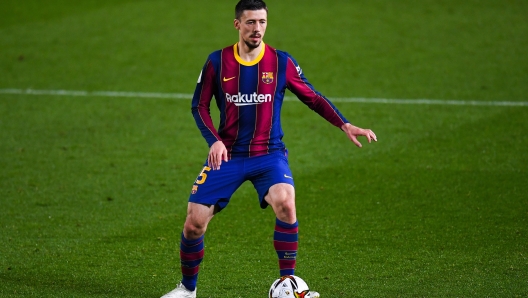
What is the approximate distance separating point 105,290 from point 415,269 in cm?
247

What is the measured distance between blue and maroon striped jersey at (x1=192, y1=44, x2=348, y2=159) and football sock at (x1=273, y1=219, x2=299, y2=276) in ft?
1.96

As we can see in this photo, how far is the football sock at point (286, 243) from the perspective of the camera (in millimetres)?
6023

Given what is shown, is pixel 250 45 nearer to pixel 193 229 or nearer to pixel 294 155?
pixel 193 229

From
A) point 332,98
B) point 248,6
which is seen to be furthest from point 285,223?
point 332,98

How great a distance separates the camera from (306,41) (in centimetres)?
1548

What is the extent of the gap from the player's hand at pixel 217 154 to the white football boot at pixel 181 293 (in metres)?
1.00

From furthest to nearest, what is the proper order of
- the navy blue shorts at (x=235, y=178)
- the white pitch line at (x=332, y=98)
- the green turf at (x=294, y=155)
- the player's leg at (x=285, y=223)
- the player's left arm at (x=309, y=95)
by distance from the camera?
1. the white pitch line at (x=332, y=98)
2. the green turf at (x=294, y=155)
3. the player's left arm at (x=309, y=95)
4. the navy blue shorts at (x=235, y=178)
5. the player's leg at (x=285, y=223)

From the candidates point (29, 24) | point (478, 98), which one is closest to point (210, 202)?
point (478, 98)

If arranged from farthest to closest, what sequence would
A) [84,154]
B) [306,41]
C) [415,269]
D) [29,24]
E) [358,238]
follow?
[29,24], [306,41], [84,154], [358,238], [415,269]

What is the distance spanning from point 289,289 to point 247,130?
1216 mm

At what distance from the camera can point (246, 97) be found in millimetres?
6176

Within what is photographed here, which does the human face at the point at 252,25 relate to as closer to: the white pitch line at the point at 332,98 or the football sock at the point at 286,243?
the football sock at the point at 286,243

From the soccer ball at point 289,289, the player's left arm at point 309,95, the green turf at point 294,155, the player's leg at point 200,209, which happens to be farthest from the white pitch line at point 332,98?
the soccer ball at point 289,289

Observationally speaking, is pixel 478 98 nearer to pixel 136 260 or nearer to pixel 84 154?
pixel 84 154
